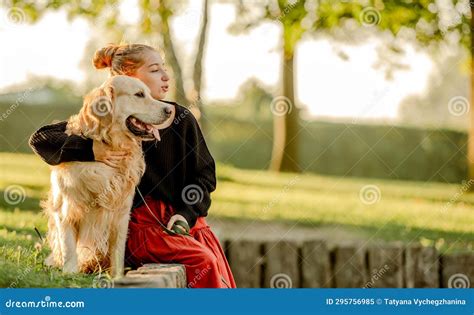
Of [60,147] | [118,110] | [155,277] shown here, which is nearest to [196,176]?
[118,110]

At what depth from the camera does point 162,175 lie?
13.0 feet

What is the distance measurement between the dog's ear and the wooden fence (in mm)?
3005

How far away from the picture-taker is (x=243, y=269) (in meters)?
6.62

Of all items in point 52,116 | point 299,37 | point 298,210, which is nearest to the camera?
point 299,37

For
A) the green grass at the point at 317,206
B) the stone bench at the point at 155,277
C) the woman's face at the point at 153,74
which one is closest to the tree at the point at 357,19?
the green grass at the point at 317,206

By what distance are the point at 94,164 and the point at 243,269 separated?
296cm

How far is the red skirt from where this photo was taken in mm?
3775

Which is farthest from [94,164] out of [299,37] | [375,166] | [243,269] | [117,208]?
[375,166]

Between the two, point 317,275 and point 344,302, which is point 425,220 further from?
point 344,302

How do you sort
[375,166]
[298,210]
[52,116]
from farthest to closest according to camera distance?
[375,166] → [52,116] → [298,210]

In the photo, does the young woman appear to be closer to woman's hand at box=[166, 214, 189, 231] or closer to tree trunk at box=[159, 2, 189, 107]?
woman's hand at box=[166, 214, 189, 231]

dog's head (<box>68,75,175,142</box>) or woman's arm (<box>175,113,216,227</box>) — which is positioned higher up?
dog's head (<box>68,75,175,142</box>)

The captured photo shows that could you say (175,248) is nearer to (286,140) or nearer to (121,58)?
(121,58)

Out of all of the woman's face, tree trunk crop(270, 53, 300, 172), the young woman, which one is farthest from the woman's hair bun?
tree trunk crop(270, 53, 300, 172)
